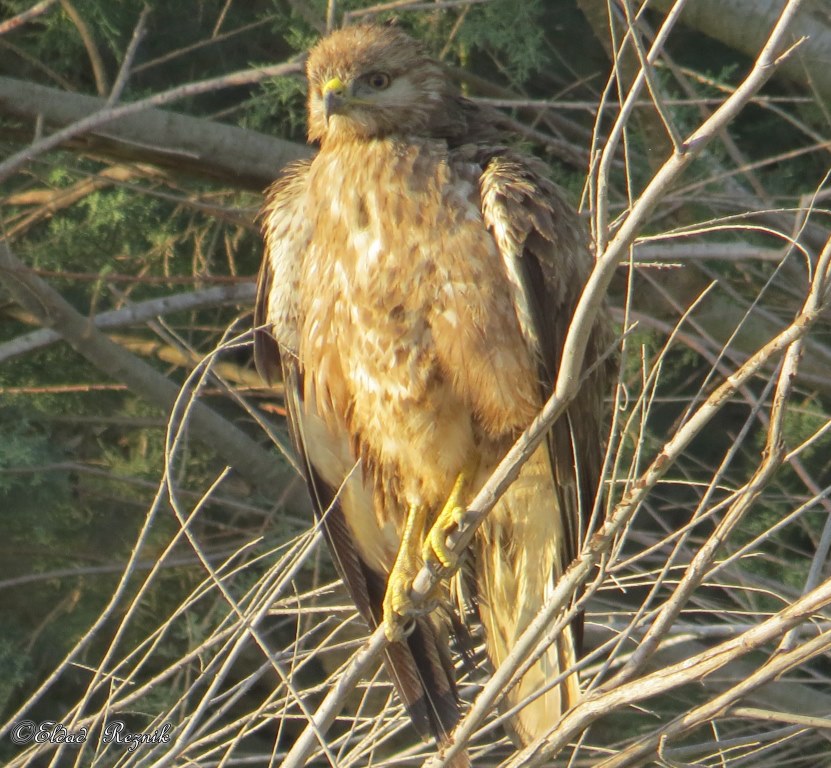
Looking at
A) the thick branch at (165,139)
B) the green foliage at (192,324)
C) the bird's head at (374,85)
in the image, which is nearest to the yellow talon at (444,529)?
the bird's head at (374,85)

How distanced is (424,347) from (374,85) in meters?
0.84

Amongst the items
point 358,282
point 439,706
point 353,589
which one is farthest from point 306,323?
point 439,706

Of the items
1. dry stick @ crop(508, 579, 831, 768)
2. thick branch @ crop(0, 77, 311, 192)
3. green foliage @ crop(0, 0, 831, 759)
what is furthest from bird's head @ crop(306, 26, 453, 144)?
dry stick @ crop(508, 579, 831, 768)

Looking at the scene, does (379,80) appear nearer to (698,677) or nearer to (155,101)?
(155,101)

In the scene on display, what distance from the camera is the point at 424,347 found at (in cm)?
335

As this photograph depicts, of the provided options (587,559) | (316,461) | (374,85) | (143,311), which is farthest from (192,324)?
(587,559)

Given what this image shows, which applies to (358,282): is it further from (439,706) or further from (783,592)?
(783,592)

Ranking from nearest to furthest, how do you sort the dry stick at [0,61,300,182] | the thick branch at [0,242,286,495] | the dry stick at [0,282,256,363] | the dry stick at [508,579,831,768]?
the dry stick at [508,579,831,768] < the dry stick at [0,61,300,182] < the thick branch at [0,242,286,495] < the dry stick at [0,282,256,363]

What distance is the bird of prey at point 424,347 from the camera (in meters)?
3.31

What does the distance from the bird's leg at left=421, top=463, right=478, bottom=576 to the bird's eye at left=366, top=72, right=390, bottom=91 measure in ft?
3.67

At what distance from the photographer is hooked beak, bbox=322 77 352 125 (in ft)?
11.6

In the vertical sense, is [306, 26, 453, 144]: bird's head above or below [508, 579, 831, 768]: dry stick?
above

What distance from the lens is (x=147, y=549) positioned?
5.21m

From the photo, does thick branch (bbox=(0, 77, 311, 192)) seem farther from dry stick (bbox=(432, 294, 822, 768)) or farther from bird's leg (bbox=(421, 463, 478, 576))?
dry stick (bbox=(432, 294, 822, 768))
